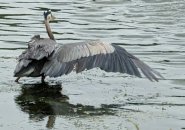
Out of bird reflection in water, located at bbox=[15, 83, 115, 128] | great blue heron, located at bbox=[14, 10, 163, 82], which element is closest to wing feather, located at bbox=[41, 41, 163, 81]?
great blue heron, located at bbox=[14, 10, 163, 82]

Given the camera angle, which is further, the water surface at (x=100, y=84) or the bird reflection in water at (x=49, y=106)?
the bird reflection in water at (x=49, y=106)

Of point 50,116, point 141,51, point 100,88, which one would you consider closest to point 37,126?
point 50,116

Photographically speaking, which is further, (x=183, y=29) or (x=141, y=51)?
(x=183, y=29)

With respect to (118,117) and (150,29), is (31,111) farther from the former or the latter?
(150,29)

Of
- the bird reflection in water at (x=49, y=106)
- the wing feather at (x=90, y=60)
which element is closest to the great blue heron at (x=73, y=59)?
the wing feather at (x=90, y=60)

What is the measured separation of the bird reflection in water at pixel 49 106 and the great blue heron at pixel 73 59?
0.29m

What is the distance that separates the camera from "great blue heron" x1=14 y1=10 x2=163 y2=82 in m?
9.24

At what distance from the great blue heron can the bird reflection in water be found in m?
0.29

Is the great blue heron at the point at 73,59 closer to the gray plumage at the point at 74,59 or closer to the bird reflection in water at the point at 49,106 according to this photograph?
the gray plumage at the point at 74,59

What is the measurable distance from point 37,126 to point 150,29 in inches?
354

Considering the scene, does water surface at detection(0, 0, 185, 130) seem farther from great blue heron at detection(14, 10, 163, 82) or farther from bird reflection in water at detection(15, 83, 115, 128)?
great blue heron at detection(14, 10, 163, 82)

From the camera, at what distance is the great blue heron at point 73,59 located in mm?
9242

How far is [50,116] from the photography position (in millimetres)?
8203

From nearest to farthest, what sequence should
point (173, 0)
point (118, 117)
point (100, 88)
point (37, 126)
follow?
point (37, 126) → point (118, 117) → point (100, 88) → point (173, 0)
